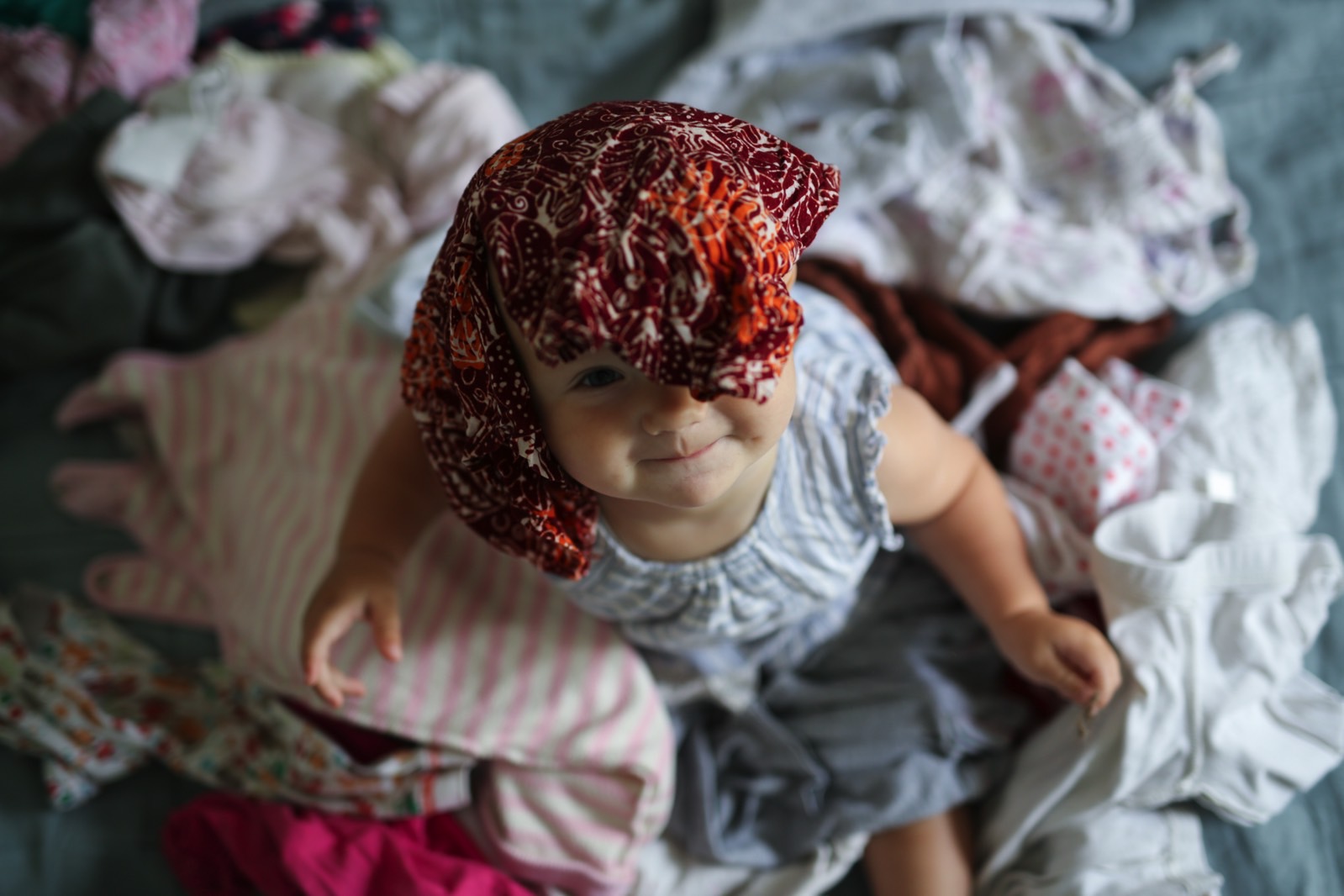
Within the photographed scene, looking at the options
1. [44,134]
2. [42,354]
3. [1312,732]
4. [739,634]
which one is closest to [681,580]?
[739,634]

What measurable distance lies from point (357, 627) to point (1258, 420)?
777mm

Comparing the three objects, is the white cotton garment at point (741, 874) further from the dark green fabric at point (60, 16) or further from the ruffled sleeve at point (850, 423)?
the dark green fabric at point (60, 16)

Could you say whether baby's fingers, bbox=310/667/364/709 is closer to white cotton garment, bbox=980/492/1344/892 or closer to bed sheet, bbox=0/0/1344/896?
bed sheet, bbox=0/0/1344/896

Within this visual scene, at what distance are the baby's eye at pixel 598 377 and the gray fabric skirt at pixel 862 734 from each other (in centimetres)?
45

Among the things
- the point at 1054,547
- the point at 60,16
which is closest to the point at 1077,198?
the point at 1054,547

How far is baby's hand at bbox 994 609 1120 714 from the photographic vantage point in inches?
29.7

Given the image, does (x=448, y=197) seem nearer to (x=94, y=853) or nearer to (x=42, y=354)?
(x=42, y=354)

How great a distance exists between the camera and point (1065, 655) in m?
0.77

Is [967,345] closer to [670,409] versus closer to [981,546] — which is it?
[981,546]

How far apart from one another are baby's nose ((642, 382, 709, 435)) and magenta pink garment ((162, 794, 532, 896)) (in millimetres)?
459

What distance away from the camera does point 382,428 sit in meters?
0.94

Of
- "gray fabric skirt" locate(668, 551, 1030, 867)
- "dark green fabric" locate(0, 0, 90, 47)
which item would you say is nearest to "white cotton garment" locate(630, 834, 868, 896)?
"gray fabric skirt" locate(668, 551, 1030, 867)

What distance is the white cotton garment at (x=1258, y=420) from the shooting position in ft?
2.89

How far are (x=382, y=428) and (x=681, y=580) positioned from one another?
342 mm
